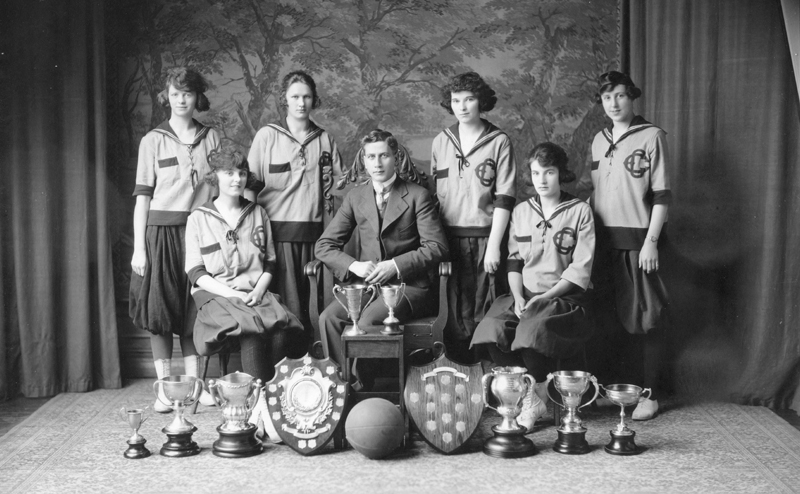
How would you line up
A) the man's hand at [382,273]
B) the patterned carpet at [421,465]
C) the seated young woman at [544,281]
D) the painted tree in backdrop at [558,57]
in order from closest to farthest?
the patterned carpet at [421,465]
the seated young woman at [544,281]
the man's hand at [382,273]
the painted tree in backdrop at [558,57]

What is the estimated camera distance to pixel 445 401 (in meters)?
3.51

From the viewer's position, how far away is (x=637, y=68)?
15.0ft

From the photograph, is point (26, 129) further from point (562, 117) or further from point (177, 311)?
point (562, 117)

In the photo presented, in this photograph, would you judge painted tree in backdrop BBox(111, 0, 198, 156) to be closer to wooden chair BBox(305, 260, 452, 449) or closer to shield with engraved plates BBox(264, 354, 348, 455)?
wooden chair BBox(305, 260, 452, 449)

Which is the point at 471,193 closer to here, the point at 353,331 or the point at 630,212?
the point at 630,212

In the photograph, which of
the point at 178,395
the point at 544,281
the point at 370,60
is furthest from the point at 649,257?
the point at 178,395

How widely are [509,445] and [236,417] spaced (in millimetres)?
1157

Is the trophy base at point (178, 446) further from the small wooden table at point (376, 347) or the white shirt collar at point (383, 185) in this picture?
the white shirt collar at point (383, 185)

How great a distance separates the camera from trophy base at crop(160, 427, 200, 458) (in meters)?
3.40

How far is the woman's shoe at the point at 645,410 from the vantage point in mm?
4008

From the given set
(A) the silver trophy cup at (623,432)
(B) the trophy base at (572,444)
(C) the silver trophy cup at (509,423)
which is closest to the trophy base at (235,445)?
(C) the silver trophy cup at (509,423)

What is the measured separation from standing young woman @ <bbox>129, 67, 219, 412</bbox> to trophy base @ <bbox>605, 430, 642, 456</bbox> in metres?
2.06

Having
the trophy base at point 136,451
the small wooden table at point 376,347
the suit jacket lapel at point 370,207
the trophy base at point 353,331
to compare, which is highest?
the suit jacket lapel at point 370,207

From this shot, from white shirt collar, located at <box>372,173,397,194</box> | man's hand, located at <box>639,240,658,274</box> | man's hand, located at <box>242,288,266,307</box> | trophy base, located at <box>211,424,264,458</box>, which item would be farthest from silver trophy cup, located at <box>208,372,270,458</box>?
man's hand, located at <box>639,240,658,274</box>
